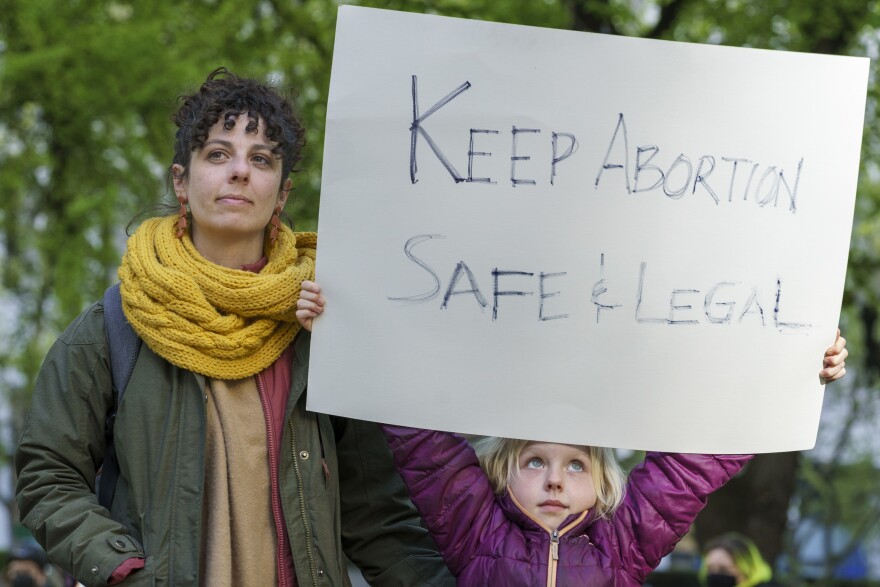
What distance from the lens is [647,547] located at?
3611 mm

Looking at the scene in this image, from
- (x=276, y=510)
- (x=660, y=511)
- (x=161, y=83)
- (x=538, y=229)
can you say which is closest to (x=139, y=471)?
(x=276, y=510)

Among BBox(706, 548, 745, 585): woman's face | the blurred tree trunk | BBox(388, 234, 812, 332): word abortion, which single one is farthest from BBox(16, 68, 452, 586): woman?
the blurred tree trunk

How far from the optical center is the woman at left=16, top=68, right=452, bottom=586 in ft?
10.8

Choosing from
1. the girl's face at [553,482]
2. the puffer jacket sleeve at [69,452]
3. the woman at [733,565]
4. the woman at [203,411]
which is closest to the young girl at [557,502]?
the girl's face at [553,482]

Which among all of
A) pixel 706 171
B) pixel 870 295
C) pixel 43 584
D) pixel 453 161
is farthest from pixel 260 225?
pixel 870 295

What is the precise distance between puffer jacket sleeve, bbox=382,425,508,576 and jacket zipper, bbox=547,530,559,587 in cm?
16

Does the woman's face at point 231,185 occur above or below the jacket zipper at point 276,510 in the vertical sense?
above

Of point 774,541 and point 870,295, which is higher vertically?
point 870,295

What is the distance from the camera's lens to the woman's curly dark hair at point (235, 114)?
3.52m

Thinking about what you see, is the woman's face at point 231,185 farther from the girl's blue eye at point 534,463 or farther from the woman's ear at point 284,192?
the girl's blue eye at point 534,463

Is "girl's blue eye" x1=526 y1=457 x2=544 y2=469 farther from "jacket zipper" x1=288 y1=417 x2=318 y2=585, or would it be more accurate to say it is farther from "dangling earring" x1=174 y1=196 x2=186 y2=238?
"dangling earring" x1=174 y1=196 x2=186 y2=238

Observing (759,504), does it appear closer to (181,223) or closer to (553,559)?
(553,559)

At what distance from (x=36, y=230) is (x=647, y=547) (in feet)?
32.8

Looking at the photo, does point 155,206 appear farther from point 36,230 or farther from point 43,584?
point 36,230
